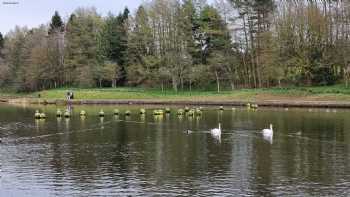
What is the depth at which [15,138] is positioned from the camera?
5572cm

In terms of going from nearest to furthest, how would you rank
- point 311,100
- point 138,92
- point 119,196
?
point 119,196, point 311,100, point 138,92

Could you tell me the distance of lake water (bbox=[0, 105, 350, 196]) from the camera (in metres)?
32.5

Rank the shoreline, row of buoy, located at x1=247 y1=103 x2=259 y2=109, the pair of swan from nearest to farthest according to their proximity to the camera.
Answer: the pair of swan < the shoreline < row of buoy, located at x1=247 y1=103 x2=259 y2=109

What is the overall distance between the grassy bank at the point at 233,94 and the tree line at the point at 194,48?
3763 mm

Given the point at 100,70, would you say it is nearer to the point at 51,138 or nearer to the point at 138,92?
the point at 138,92

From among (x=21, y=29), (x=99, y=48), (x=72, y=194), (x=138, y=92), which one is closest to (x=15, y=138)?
(x=72, y=194)

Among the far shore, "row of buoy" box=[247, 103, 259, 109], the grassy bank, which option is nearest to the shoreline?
the far shore

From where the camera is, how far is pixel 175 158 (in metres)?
42.2

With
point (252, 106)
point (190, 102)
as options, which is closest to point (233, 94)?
point (190, 102)

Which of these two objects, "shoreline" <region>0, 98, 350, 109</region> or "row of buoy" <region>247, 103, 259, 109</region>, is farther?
"row of buoy" <region>247, 103, 259, 109</region>

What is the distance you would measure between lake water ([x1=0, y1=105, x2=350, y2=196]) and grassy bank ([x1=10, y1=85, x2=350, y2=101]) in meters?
26.3

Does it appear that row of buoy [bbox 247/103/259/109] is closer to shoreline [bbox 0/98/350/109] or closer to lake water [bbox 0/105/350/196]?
shoreline [bbox 0/98/350/109]

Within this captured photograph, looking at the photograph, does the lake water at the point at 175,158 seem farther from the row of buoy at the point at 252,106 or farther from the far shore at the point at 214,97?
the far shore at the point at 214,97

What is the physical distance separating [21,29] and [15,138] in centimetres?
14696
